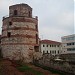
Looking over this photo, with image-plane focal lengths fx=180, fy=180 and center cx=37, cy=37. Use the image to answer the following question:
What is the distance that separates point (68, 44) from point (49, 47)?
7814 mm

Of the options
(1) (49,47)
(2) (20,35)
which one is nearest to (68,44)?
(1) (49,47)

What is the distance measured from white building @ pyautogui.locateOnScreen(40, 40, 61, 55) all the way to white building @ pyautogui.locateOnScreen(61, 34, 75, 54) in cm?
463

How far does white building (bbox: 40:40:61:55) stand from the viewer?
63500 mm

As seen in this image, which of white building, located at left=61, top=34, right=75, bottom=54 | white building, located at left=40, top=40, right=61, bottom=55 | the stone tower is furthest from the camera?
white building, located at left=40, top=40, right=61, bottom=55

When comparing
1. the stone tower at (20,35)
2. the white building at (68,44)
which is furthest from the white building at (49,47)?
the stone tower at (20,35)

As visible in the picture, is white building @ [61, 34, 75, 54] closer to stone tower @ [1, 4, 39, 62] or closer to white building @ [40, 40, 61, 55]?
white building @ [40, 40, 61, 55]

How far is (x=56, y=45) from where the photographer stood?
68.0 metres

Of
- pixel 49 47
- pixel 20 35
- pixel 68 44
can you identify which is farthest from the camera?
pixel 49 47

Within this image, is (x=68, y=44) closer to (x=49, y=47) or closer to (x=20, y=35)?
(x=49, y=47)

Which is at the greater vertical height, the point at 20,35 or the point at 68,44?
the point at 20,35

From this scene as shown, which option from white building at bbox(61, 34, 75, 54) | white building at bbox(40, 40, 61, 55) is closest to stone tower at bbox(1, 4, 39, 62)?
white building at bbox(61, 34, 75, 54)

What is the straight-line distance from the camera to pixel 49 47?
214ft

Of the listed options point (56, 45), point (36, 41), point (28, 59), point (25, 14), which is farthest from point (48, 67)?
point (56, 45)

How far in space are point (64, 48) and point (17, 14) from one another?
3004 centimetres
